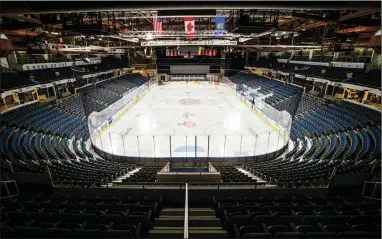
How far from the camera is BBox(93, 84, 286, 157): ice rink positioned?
44.3ft

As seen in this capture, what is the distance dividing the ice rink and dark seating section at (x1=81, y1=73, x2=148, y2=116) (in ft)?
10.5

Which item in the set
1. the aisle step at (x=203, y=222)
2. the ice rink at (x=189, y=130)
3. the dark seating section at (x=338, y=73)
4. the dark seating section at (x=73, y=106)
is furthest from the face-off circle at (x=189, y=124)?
the dark seating section at (x=338, y=73)

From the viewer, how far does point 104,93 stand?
2697 cm

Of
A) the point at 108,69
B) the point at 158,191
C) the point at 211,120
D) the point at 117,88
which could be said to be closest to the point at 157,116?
the point at 211,120

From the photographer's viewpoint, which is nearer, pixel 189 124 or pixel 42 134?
pixel 42 134

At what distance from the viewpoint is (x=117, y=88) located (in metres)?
31.1

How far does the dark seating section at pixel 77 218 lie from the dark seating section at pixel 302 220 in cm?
201

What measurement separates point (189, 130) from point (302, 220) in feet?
43.1

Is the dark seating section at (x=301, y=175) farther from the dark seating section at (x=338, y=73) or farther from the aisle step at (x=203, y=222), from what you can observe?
the dark seating section at (x=338, y=73)

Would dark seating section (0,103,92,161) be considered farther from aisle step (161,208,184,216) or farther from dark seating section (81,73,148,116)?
aisle step (161,208,184,216)

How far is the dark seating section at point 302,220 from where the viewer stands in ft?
11.1

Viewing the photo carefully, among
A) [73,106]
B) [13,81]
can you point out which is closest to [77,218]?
[73,106]

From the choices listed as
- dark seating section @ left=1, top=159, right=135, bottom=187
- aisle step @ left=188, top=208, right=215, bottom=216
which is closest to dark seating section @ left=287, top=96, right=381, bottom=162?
aisle step @ left=188, top=208, right=215, bottom=216

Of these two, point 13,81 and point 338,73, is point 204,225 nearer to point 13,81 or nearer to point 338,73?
point 13,81
